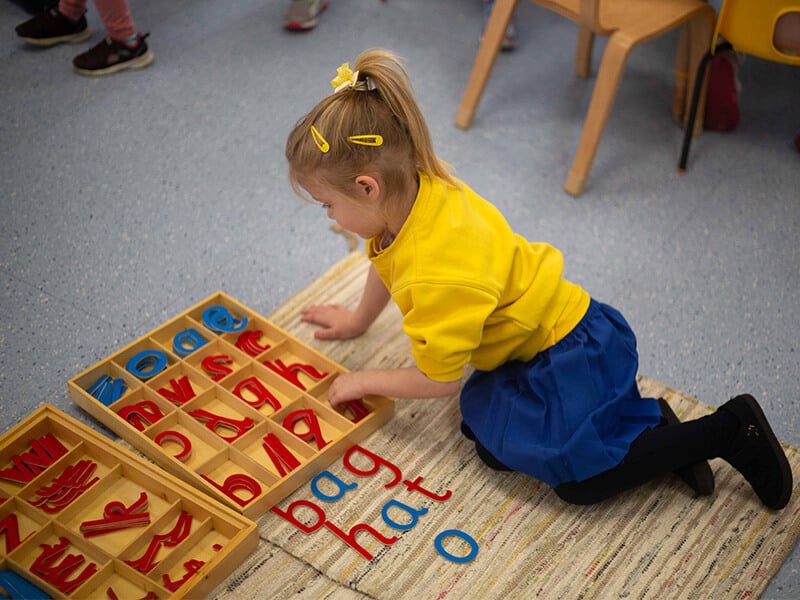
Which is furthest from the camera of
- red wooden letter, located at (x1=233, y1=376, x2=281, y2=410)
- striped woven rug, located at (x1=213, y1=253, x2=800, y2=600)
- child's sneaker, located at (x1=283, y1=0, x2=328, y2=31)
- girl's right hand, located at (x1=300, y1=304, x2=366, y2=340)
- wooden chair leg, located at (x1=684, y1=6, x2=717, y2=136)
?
child's sneaker, located at (x1=283, y1=0, x2=328, y2=31)

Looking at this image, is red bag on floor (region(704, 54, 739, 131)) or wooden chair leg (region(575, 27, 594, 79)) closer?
red bag on floor (region(704, 54, 739, 131))

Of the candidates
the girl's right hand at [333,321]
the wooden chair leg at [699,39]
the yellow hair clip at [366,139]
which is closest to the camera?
the yellow hair clip at [366,139]

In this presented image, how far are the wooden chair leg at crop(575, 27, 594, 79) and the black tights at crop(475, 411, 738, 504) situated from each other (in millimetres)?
1375

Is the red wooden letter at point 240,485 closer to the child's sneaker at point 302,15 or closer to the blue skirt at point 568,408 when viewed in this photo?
the blue skirt at point 568,408

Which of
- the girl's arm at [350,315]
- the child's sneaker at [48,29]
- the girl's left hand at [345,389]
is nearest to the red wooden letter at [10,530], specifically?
the girl's left hand at [345,389]

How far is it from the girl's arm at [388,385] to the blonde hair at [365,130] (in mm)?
300

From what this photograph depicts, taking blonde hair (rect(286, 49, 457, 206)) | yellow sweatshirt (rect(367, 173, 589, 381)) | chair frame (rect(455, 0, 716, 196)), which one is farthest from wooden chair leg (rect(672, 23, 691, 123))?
blonde hair (rect(286, 49, 457, 206))

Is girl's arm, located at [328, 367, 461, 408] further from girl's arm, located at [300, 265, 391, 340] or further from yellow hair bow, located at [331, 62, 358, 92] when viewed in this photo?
yellow hair bow, located at [331, 62, 358, 92]

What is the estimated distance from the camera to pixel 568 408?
1412mm

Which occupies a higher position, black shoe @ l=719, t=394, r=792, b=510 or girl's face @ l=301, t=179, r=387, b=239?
girl's face @ l=301, t=179, r=387, b=239

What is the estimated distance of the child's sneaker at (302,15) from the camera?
2.68m

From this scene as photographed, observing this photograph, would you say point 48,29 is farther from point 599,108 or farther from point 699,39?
point 699,39

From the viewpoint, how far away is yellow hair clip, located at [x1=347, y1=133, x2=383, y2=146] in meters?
1.27

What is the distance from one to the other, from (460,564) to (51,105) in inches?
63.7
